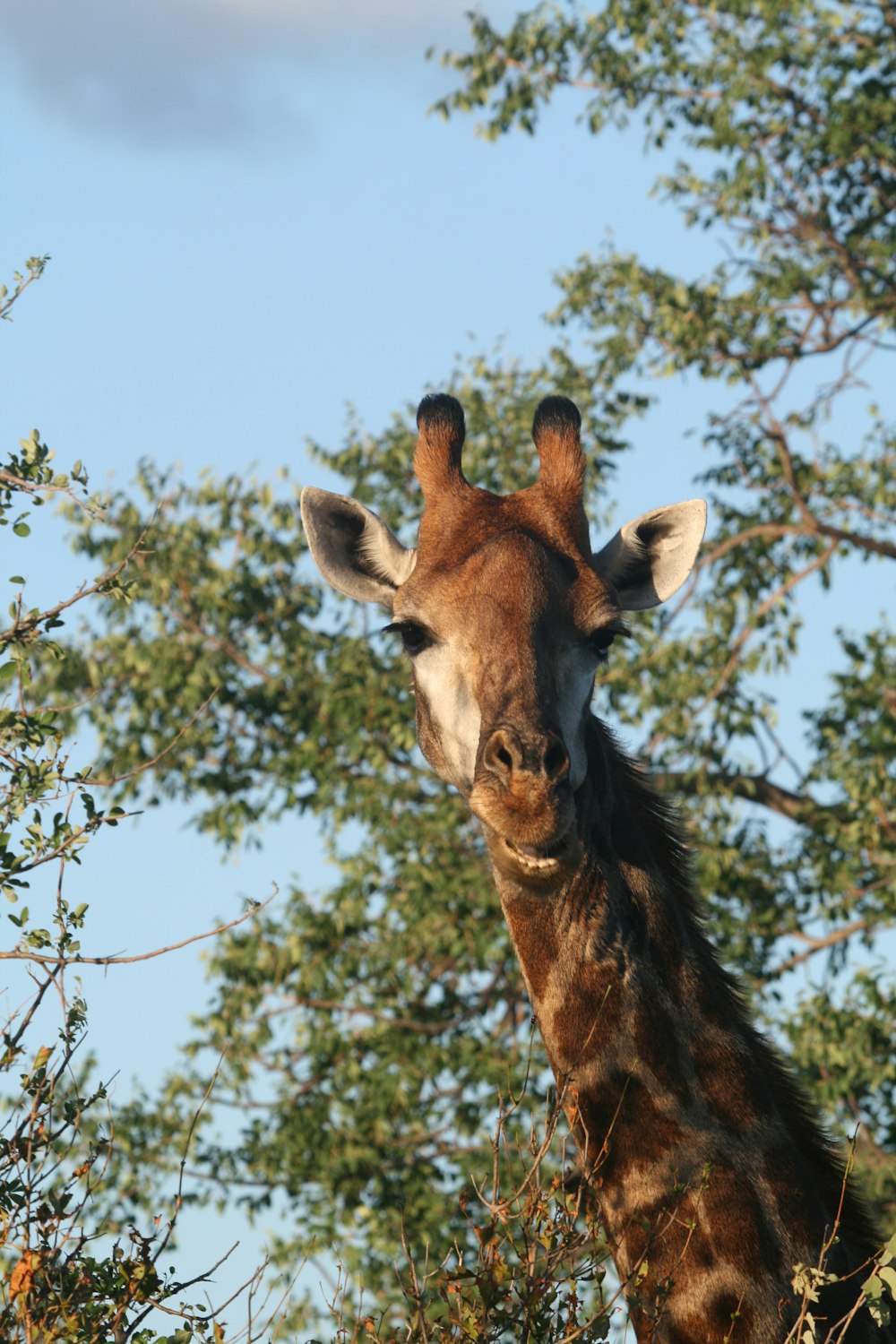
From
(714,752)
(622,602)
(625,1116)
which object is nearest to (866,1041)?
(714,752)

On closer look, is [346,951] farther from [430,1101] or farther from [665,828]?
[665,828]

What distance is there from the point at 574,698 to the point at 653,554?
1.26m

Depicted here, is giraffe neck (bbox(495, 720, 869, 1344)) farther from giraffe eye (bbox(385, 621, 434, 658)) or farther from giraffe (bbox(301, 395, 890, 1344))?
giraffe eye (bbox(385, 621, 434, 658))

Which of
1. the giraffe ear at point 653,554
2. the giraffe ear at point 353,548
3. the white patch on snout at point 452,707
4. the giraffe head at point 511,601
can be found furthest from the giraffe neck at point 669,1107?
the giraffe ear at point 353,548

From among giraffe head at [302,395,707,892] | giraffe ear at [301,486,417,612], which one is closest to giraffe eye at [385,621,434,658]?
giraffe head at [302,395,707,892]

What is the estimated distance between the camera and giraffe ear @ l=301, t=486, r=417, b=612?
273 inches

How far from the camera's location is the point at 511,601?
598cm

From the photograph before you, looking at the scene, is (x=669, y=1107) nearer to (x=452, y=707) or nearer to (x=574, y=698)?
(x=574, y=698)

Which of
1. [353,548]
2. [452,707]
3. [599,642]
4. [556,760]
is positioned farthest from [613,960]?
[353,548]

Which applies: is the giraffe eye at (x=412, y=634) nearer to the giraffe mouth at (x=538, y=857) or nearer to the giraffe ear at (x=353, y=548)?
the giraffe ear at (x=353, y=548)

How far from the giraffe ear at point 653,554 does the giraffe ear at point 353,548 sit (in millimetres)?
821

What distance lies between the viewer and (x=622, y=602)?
694 cm

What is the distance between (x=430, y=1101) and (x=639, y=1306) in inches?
323

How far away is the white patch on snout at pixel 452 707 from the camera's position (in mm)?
5938
